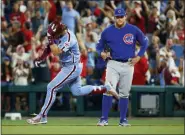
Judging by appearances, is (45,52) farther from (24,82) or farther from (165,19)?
(165,19)

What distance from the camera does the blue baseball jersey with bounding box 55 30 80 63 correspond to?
1020cm

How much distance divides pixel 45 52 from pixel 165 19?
39.4 feet

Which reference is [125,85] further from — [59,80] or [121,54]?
[59,80]

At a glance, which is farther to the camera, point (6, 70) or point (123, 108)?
point (6, 70)

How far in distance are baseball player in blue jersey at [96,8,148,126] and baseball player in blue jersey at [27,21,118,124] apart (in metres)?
0.41

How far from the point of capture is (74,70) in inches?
436

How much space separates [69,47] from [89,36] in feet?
23.1

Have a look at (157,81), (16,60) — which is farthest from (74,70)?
(16,60)

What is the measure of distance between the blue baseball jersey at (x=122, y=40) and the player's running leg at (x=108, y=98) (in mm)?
292

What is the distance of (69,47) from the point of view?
10.5 metres

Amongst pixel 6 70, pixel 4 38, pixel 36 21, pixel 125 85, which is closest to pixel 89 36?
pixel 6 70

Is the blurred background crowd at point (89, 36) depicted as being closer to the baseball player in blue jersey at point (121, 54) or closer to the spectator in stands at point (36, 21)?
the spectator in stands at point (36, 21)

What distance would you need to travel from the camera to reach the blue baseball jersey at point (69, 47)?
33.5ft

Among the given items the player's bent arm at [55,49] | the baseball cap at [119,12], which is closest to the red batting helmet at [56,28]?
the player's bent arm at [55,49]
